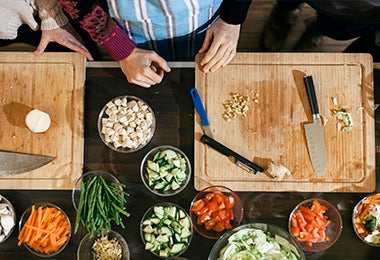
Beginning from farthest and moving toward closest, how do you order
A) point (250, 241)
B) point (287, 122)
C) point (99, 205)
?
point (287, 122) → point (99, 205) → point (250, 241)

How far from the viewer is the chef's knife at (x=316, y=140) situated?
1764mm

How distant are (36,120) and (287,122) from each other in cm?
92

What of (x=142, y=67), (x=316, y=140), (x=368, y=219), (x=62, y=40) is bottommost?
(x=368, y=219)

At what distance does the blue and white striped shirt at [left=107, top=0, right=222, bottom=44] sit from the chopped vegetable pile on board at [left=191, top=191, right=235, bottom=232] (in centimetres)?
61

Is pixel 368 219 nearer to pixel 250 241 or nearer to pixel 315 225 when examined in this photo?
pixel 315 225

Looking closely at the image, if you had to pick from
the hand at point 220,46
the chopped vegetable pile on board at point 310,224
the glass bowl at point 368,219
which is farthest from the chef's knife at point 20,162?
the glass bowl at point 368,219

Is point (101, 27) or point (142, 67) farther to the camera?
point (142, 67)

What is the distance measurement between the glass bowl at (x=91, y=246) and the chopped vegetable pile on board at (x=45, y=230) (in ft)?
0.22

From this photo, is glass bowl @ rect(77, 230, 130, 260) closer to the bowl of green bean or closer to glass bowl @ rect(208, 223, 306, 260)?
the bowl of green bean

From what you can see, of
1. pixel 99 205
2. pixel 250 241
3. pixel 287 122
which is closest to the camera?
pixel 250 241

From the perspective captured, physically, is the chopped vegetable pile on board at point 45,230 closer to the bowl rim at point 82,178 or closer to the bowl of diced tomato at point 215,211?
the bowl rim at point 82,178

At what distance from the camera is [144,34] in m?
1.77

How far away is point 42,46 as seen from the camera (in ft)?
5.98

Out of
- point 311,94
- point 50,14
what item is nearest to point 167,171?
point 311,94
